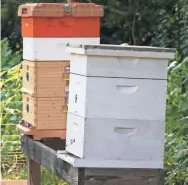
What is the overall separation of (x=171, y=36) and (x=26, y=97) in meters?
4.28

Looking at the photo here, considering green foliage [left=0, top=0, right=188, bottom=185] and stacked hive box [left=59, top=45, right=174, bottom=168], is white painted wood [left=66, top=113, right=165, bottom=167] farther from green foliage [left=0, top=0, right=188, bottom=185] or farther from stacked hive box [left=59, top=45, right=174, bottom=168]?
green foliage [left=0, top=0, right=188, bottom=185]

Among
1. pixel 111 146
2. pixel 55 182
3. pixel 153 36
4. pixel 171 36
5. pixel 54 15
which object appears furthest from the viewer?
pixel 153 36

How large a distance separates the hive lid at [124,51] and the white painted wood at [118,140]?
371mm

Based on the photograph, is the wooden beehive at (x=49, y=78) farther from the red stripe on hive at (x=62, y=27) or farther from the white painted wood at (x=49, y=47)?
the red stripe on hive at (x=62, y=27)

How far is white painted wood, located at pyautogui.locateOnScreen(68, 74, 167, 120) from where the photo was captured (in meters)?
4.09

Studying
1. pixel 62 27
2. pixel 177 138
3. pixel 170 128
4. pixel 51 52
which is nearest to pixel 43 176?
pixel 170 128

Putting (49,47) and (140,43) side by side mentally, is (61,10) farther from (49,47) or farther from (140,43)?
(140,43)

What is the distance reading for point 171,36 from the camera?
925 cm

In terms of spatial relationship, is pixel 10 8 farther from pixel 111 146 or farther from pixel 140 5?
pixel 111 146

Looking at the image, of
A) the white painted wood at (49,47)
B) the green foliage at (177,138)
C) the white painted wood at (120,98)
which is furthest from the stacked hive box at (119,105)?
the green foliage at (177,138)

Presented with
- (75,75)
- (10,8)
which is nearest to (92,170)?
(75,75)

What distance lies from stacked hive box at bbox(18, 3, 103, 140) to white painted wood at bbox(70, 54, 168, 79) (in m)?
0.82

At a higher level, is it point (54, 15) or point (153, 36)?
point (54, 15)

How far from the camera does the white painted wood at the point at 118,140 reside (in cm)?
412
